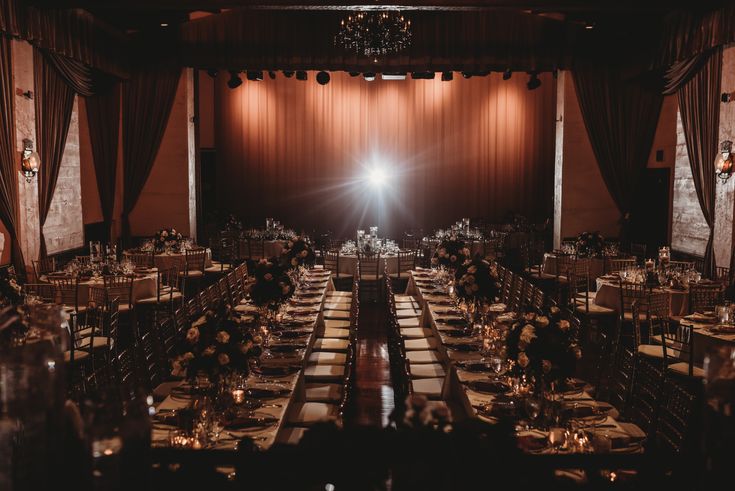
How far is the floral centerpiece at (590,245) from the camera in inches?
396

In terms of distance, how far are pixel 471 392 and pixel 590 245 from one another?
6.64 metres

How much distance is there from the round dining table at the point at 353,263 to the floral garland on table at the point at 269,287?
5007 mm

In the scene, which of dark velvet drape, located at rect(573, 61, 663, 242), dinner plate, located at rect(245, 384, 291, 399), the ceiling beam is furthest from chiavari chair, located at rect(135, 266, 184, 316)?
dark velvet drape, located at rect(573, 61, 663, 242)

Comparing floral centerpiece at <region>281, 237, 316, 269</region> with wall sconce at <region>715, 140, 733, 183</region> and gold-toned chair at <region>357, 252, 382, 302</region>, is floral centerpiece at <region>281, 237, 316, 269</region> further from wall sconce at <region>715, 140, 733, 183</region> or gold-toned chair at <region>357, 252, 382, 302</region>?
wall sconce at <region>715, 140, 733, 183</region>

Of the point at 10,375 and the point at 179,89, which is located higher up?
the point at 179,89

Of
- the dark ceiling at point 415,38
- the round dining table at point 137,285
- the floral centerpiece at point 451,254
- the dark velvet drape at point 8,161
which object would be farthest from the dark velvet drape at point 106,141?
the floral centerpiece at point 451,254

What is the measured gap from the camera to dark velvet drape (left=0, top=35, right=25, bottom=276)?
320 inches

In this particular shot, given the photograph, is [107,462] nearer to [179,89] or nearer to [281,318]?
[281,318]

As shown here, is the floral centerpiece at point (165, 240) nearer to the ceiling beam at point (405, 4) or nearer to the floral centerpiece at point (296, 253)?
the floral centerpiece at point (296, 253)

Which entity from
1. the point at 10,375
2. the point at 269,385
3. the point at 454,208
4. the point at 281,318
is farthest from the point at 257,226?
the point at 10,375

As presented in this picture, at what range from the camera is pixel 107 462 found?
1656mm

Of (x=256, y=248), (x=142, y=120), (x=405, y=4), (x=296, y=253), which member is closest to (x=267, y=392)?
(x=296, y=253)

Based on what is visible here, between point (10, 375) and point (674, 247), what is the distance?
10654 millimetres

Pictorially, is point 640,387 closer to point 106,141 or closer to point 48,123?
point 48,123
